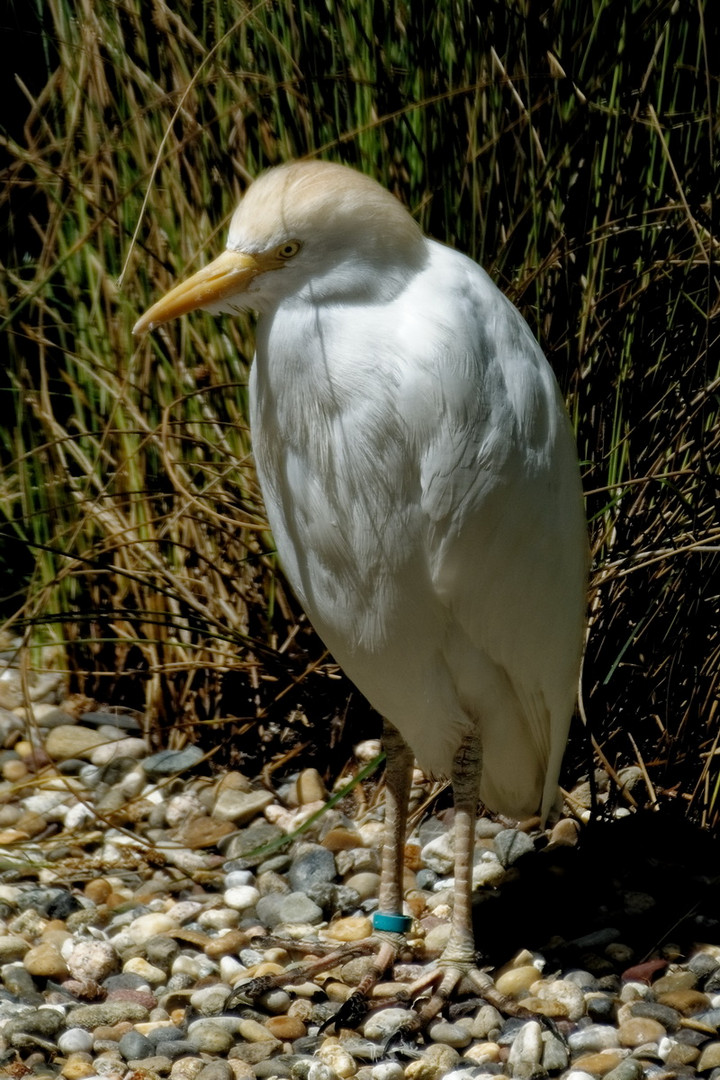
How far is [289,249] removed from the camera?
2.14 m

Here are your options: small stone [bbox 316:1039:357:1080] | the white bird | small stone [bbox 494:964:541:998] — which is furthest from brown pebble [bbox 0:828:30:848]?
small stone [bbox 494:964:541:998]

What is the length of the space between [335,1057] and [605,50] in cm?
206

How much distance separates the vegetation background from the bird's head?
48 centimetres

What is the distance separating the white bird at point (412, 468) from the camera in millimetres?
2139

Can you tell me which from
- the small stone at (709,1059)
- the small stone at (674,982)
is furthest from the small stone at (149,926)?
the small stone at (709,1059)

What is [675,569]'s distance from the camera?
284cm

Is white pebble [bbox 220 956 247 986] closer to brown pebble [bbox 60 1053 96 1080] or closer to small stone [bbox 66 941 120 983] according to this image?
small stone [bbox 66 941 120 983]

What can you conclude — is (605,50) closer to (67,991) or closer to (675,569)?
(675,569)

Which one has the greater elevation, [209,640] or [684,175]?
[684,175]

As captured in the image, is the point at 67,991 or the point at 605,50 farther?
the point at 605,50

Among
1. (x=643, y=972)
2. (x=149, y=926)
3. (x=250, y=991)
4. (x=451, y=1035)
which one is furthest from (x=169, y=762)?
(x=643, y=972)

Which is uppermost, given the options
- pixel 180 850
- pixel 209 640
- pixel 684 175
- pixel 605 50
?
pixel 605 50

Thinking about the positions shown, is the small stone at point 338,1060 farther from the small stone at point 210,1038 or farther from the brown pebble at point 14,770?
the brown pebble at point 14,770

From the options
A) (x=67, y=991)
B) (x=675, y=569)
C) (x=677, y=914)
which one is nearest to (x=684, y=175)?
(x=675, y=569)
